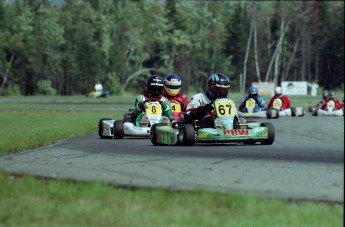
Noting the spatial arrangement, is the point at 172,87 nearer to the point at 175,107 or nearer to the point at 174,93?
the point at 174,93

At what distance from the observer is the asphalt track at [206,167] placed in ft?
24.8

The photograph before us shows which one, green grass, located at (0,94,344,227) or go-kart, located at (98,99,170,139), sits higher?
go-kart, located at (98,99,170,139)

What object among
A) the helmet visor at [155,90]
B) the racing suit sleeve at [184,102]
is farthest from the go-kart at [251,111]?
the helmet visor at [155,90]

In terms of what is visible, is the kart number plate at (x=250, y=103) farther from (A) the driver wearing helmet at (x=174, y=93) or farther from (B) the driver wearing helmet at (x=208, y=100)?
(B) the driver wearing helmet at (x=208, y=100)

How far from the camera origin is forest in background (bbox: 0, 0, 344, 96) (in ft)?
274

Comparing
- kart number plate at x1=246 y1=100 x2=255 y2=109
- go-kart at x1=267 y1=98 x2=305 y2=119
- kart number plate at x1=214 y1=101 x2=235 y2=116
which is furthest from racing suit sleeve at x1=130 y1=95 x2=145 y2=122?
go-kart at x1=267 y1=98 x2=305 y2=119

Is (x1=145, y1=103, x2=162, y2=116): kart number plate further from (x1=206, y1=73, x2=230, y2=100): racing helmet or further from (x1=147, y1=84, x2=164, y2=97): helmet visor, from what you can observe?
(x1=206, y1=73, x2=230, y2=100): racing helmet

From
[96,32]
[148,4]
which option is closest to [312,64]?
[148,4]

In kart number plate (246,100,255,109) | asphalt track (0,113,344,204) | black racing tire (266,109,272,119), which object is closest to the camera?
asphalt track (0,113,344,204)

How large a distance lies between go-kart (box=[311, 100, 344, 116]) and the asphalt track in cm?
1898

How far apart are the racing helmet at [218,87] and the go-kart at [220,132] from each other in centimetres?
32

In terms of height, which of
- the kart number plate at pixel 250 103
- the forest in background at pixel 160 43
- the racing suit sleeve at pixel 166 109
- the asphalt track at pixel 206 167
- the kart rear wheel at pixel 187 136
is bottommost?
the asphalt track at pixel 206 167

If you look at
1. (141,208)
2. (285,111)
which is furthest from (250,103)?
(141,208)

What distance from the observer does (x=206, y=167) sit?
953cm
